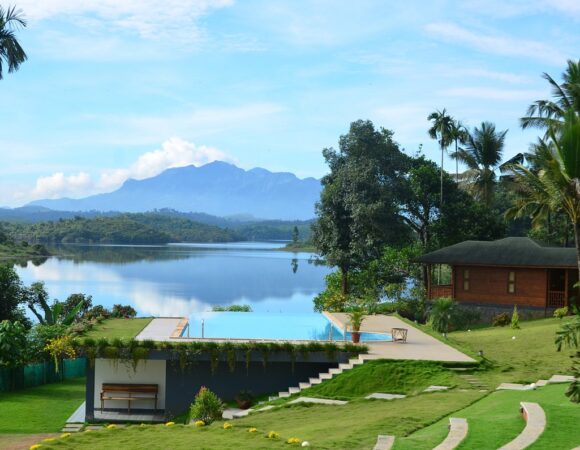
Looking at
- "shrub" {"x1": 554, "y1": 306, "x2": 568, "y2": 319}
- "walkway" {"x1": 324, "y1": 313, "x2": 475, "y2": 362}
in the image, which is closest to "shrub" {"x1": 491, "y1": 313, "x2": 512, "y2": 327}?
"shrub" {"x1": 554, "y1": 306, "x2": 568, "y2": 319}

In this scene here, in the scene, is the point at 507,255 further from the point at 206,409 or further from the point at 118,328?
the point at 206,409

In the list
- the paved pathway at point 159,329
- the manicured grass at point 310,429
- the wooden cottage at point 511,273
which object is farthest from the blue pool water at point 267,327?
the wooden cottage at point 511,273

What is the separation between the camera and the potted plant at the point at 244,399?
55.3ft

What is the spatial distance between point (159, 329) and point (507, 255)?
17.1 m

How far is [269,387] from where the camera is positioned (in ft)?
58.9

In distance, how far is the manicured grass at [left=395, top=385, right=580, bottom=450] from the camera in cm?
866

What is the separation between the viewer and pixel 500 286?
31.2m

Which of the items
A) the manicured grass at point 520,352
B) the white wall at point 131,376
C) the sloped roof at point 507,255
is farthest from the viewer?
the sloped roof at point 507,255

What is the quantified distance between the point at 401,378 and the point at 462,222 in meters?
26.2

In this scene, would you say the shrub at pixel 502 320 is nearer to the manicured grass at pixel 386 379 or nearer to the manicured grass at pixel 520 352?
the manicured grass at pixel 520 352

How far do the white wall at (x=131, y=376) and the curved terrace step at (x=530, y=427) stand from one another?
10664 mm

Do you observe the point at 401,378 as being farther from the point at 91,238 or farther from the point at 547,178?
the point at 91,238

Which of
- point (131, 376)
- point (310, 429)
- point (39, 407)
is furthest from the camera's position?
point (39, 407)

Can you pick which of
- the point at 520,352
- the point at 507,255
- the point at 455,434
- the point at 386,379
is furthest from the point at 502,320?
the point at 455,434
